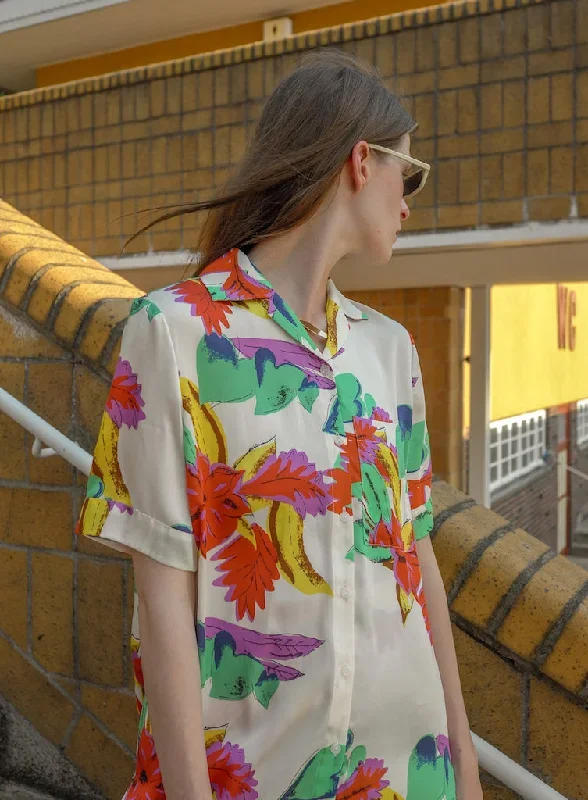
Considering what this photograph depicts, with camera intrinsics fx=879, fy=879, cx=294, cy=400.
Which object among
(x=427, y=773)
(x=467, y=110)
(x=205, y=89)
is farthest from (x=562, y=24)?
(x=427, y=773)

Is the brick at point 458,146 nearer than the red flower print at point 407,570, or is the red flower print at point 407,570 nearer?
the red flower print at point 407,570

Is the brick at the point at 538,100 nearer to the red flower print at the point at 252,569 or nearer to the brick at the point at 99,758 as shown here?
the brick at the point at 99,758

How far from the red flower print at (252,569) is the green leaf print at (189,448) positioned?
126 millimetres

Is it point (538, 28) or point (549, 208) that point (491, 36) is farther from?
point (549, 208)

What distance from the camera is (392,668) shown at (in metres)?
1.21

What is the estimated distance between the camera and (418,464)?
1416mm

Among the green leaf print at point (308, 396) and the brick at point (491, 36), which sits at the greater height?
the brick at point (491, 36)

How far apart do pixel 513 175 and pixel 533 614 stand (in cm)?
346

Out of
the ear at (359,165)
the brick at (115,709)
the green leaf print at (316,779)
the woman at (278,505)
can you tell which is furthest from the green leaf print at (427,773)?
the brick at (115,709)

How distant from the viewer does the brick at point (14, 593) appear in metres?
2.17

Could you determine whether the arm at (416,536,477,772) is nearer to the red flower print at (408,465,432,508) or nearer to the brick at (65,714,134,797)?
the red flower print at (408,465,432,508)

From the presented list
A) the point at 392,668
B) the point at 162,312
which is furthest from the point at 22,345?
the point at 392,668

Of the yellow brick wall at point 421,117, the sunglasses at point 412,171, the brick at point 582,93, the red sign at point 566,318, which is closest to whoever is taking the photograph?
the sunglasses at point 412,171

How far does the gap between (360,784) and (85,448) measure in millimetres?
1098
